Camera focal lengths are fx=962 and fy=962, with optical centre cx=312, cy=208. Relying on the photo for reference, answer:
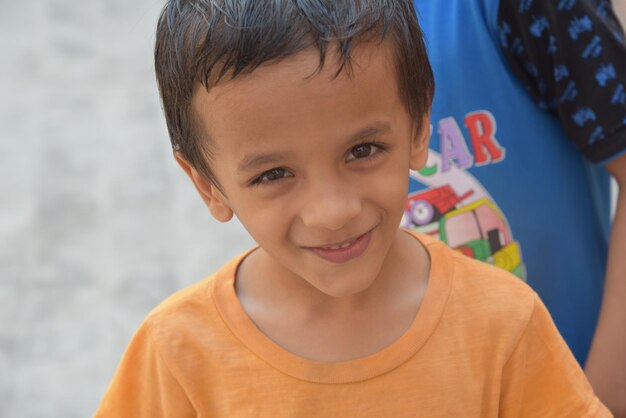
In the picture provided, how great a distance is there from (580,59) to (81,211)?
230 cm

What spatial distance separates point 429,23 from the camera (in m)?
1.64

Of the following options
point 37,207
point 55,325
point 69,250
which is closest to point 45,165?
point 37,207

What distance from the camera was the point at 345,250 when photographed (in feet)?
4.18

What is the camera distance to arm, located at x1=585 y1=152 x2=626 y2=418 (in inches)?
62.4

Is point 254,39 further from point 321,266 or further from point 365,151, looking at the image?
point 321,266

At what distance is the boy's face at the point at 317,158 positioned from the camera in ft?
3.84

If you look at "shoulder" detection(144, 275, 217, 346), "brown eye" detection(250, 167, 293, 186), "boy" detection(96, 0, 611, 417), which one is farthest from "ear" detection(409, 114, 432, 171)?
"shoulder" detection(144, 275, 217, 346)

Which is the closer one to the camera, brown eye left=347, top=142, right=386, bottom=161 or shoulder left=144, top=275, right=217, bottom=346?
brown eye left=347, top=142, right=386, bottom=161

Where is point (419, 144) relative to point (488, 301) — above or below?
above

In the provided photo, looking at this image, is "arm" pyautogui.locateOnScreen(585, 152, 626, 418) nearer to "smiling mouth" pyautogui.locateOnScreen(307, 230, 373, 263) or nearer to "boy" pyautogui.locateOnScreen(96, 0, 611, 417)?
"boy" pyautogui.locateOnScreen(96, 0, 611, 417)

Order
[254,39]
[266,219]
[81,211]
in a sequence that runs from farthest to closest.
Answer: [81,211], [266,219], [254,39]

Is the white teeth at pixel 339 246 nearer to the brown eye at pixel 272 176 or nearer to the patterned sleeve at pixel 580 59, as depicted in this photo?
the brown eye at pixel 272 176

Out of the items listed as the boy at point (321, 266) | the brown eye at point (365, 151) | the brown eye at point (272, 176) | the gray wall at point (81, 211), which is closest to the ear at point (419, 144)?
the boy at point (321, 266)

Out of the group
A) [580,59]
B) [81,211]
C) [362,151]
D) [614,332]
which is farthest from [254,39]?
[81,211]
